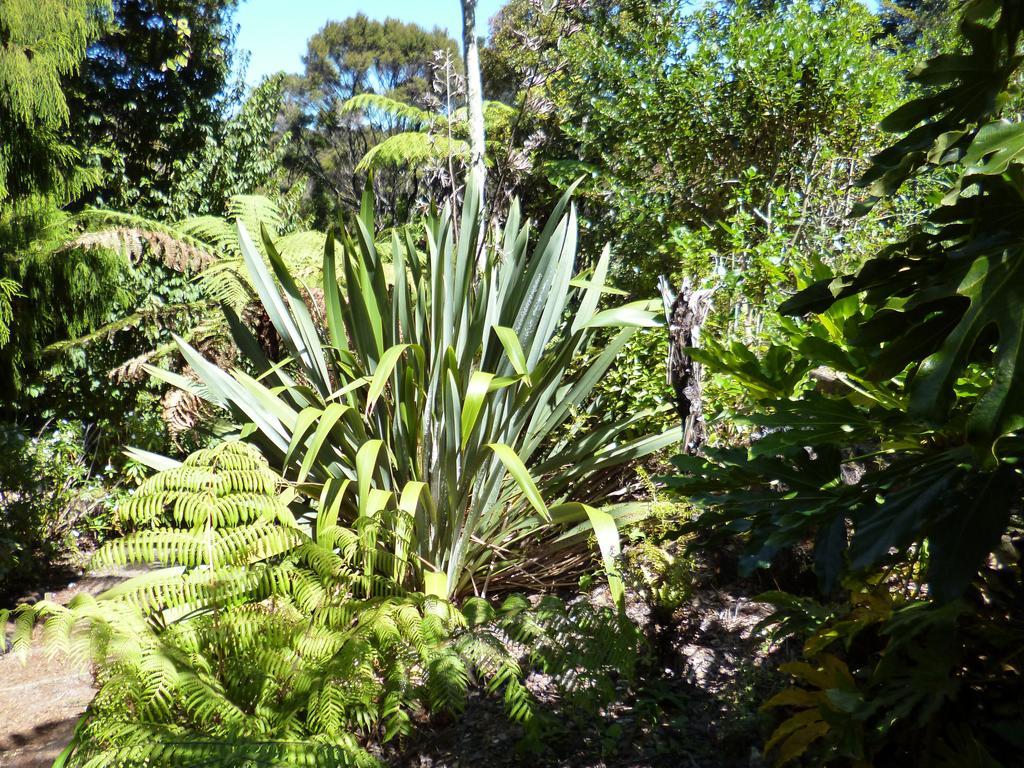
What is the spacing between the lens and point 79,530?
5.09 metres

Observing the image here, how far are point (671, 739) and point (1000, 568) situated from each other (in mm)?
1018

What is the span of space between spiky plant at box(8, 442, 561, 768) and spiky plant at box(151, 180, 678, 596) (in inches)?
20.2

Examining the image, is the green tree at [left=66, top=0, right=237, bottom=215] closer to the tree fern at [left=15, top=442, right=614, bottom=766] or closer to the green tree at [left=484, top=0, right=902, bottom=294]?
the green tree at [left=484, top=0, right=902, bottom=294]

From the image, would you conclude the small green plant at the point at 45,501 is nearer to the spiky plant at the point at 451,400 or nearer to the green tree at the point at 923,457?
the spiky plant at the point at 451,400

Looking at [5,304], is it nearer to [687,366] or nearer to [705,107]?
[687,366]

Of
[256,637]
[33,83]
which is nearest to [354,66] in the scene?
[33,83]

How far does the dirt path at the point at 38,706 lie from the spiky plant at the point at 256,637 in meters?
0.47

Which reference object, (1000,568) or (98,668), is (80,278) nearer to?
(98,668)

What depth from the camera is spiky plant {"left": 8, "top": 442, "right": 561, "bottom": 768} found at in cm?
202

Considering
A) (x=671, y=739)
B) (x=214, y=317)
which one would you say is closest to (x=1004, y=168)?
(x=671, y=739)

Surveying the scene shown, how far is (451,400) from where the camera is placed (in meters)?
3.04

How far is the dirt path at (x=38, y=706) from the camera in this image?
273 centimetres

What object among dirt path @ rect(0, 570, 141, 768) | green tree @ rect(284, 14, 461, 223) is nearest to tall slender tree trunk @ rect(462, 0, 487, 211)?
dirt path @ rect(0, 570, 141, 768)

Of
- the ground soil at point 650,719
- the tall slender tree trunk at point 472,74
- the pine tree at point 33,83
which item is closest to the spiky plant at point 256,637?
the ground soil at point 650,719
